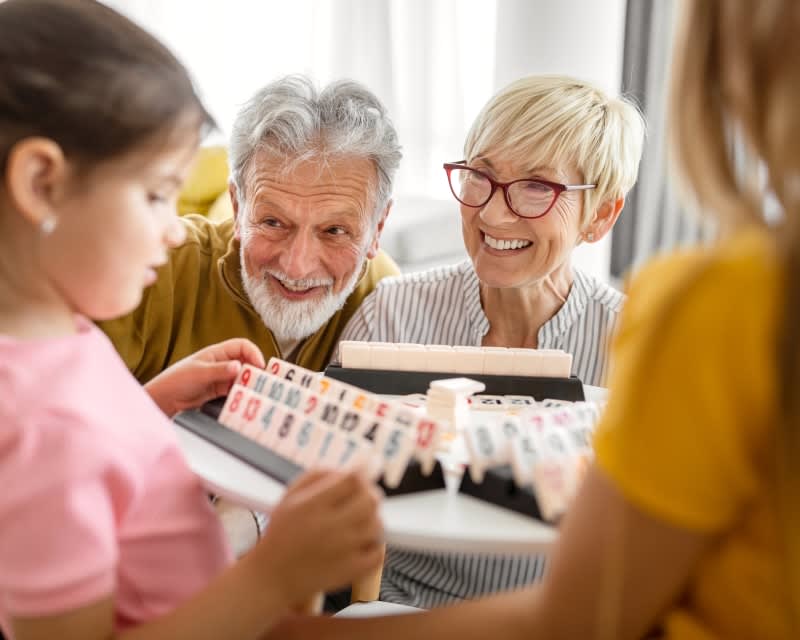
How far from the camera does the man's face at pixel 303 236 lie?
1.93 m

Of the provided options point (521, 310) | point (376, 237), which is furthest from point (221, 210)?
point (521, 310)

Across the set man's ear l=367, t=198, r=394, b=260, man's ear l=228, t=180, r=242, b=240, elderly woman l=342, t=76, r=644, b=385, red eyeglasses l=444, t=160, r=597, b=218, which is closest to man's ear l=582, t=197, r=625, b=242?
elderly woman l=342, t=76, r=644, b=385

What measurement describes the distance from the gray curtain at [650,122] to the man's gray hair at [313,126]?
2761mm

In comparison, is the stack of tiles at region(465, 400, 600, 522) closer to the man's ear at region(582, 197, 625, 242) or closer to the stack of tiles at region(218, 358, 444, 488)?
the stack of tiles at region(218, 358, 444, 488)

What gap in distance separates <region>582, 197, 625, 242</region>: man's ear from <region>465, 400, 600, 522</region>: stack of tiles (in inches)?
35.4

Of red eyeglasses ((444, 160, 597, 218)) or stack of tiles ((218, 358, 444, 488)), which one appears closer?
stack of tiles ((218, 358, 444, 488))

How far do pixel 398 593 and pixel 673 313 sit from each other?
1.44 m

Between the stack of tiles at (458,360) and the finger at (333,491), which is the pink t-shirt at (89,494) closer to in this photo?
the finger at (333,491)

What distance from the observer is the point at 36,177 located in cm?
96

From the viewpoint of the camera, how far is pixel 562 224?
6.51 ft

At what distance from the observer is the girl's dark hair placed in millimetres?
960

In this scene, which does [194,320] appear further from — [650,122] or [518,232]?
→ [650,122]

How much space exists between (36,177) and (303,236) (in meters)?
1.01

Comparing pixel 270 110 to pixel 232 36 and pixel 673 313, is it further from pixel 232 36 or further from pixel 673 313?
pixel 232 36
